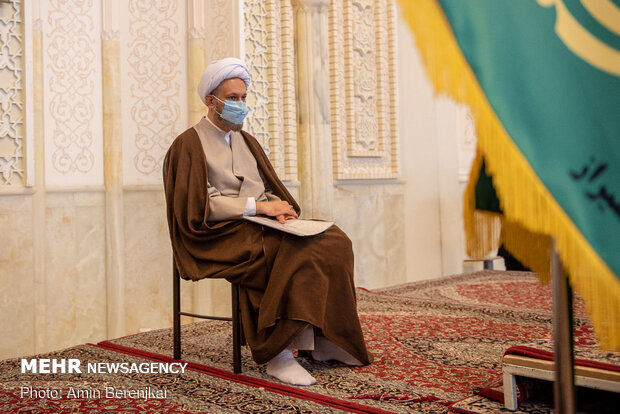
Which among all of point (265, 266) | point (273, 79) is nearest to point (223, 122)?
point (265, 266)

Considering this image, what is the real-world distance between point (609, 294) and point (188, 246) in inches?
85.2

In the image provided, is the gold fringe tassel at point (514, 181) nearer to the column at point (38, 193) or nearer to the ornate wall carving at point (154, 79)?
the column at point (38, 193)

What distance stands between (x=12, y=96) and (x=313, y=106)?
2.31 metres

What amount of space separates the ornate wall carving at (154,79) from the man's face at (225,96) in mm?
1503

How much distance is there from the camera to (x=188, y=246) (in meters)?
2.67

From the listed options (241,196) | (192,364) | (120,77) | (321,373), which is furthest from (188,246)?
(120,77)

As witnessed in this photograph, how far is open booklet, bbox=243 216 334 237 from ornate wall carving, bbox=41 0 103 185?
1773 mm

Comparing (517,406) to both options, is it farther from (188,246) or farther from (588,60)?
(588,60)

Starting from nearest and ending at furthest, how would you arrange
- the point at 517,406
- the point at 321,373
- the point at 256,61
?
1. the point at 517,406
2. the point at 321,373
3. the point at 256,61

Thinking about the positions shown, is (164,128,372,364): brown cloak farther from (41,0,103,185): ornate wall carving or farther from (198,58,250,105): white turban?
(41,0,103,185): ornate wall carving

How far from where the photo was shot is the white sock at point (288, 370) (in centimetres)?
244

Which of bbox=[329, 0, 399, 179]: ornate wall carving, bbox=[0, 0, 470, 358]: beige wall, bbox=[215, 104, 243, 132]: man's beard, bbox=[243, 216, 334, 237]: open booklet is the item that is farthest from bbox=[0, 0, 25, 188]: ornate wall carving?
Result: bbox=[329, 0, 399, 179]: ornate wall carving

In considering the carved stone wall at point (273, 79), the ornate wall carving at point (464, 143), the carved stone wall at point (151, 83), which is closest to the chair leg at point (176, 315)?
the carved stone wall at point (151, 83)

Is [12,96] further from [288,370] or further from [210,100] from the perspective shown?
[288,370]
